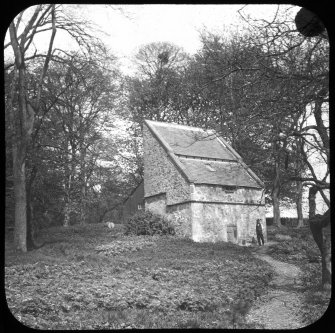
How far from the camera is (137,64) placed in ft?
32.8

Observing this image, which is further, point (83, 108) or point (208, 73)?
point (83, 108)

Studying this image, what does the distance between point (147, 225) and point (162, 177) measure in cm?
Result: 310

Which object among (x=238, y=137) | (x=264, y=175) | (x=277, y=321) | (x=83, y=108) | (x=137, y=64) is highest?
(x=137, y=64)

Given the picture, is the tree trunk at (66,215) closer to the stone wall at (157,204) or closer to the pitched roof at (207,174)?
the pitched roof at (207,174)

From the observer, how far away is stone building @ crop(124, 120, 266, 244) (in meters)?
17.4

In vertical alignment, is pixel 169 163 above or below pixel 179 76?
below

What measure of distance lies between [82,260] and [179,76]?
5113 millimetres

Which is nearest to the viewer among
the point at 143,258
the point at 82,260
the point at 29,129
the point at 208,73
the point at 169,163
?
the point at 208,73

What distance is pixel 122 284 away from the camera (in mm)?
9164

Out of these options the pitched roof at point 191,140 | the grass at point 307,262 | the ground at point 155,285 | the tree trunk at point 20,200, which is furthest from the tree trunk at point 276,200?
the tree trunk at point 20,200

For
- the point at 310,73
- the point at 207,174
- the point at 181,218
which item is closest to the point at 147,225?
the point at 181,218

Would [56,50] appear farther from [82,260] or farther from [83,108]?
[82,260]

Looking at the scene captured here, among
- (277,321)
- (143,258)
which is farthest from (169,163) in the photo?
(277,321)

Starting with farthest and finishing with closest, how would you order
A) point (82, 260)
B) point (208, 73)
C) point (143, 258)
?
point (143, 258)
point (82, 260)
point (208, 73)
